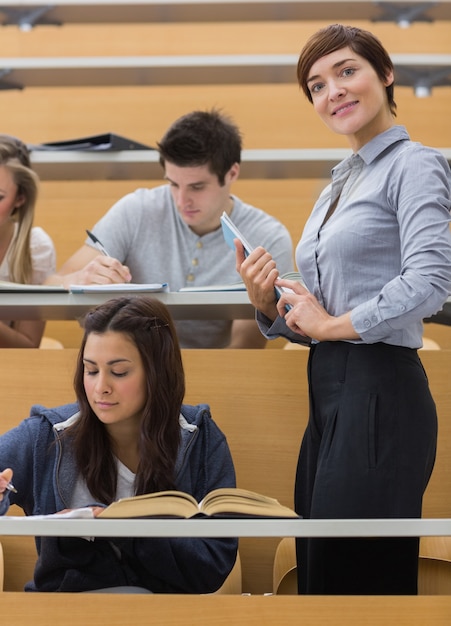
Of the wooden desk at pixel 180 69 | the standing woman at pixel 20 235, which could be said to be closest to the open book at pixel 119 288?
the standing woman at pixel 20 235

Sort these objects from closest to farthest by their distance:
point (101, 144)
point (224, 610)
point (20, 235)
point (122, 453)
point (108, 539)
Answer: point (224, 610) < point (108, 539) < point (122, 453) < point (20, 235) < point (101, 144)

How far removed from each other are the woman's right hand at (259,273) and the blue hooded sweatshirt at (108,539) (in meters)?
0.26

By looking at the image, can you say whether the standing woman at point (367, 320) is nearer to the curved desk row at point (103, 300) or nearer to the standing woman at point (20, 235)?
the curved desk row at point (103, 300)

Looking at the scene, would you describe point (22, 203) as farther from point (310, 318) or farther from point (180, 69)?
point (310, 318)

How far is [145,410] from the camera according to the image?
5.28ft

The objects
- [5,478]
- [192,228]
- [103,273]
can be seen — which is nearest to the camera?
[5,478]

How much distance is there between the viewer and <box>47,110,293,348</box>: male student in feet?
7.47

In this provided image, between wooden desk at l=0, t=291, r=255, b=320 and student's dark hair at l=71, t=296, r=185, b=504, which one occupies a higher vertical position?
wooden desk at l=0, t=291, r=255, b=320

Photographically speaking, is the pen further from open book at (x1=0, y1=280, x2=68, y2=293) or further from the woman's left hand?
the woman's left hand

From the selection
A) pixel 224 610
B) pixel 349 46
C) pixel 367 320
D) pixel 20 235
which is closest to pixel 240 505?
pixel 224 610

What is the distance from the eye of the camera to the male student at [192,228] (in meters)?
2.28

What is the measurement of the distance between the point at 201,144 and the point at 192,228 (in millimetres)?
223

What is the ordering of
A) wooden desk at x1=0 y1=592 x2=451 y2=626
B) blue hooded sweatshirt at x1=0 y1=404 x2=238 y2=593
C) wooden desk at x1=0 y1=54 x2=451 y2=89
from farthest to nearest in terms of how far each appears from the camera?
wooden desk at x1=0 y1=54 x2=451 y2=89 < blue hooded sweatshirt at x1=0 y1=404 x2=238 y2=593 < wooden desk at x1=0 y1=592 x2=451 y2=626

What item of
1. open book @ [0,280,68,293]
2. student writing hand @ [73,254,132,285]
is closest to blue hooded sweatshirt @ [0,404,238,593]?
open book @ [0,280,68,293]
